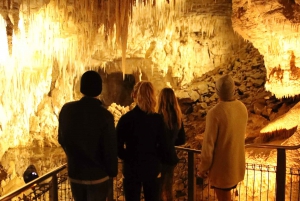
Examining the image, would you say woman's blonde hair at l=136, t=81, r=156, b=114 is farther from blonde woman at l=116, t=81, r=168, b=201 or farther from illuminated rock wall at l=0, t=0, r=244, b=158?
illuminated rock wall at l=0, t=0, r=244, b=158

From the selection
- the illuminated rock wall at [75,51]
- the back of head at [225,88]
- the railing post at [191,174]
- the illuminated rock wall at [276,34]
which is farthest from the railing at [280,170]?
the illuminated rock wall at [75,51]

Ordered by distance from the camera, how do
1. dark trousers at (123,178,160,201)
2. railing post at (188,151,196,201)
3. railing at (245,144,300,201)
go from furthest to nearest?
railing post at (188,151,196,201) → railing at (245,144,300,201) → dark trousers at (123,178,160,201)

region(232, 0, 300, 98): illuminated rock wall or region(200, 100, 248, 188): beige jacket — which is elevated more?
region(232, 0, 300, 98): illuminated rock wall

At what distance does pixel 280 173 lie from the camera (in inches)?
145

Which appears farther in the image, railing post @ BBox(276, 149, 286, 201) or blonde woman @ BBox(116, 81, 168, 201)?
railing post @ BBox(276, 149, 286, 201)

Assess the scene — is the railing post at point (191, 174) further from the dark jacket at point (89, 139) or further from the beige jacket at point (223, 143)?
the dark jacket at point (89, 139)

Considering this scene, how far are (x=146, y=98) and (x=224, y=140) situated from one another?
715 millimetres

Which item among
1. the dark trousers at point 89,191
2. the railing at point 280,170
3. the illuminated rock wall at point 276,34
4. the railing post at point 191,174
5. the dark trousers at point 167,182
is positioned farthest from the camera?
the illuminated rock wall at point 276,34

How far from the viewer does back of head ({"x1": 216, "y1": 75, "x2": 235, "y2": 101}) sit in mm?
2818

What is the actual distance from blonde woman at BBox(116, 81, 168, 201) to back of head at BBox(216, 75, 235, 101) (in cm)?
55

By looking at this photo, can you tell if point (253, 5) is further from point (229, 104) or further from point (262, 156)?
point (229, 104)

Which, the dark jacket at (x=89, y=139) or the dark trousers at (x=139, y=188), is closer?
the dark jacket at (x=89, y=139)

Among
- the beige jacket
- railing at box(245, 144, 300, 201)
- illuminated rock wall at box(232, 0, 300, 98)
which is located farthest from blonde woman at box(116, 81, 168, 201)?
illuminated rock wall at box(232, 0, 300, 98)

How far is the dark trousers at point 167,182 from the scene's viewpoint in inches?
138
